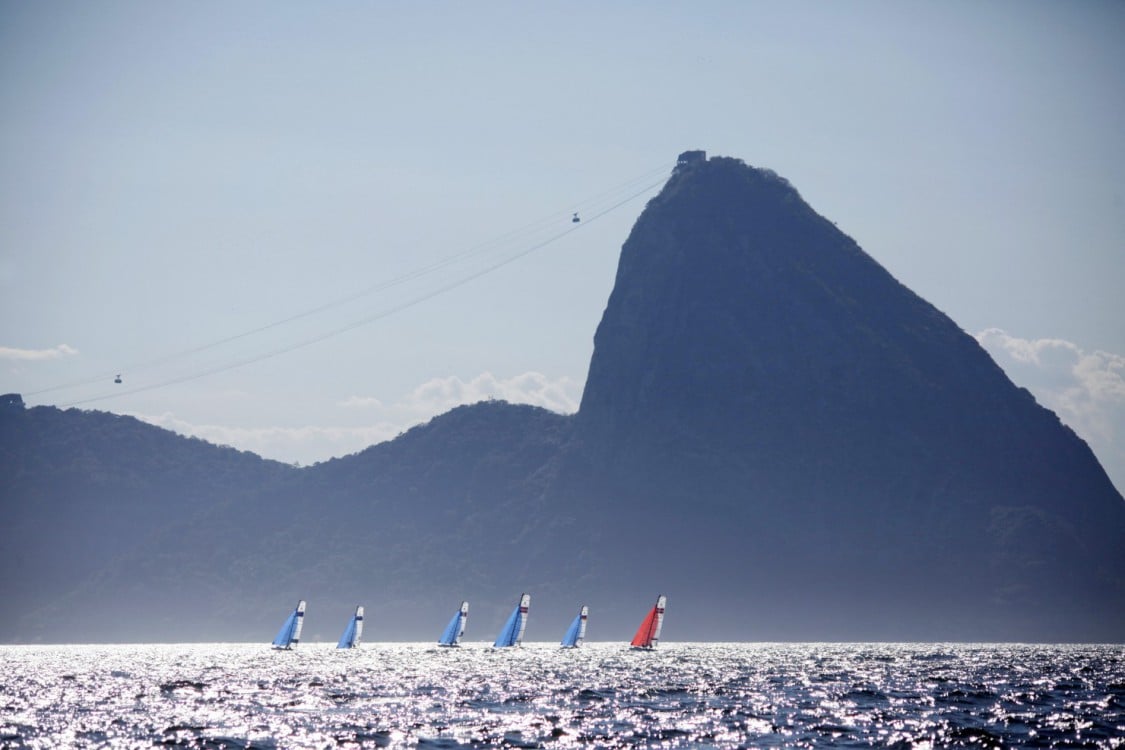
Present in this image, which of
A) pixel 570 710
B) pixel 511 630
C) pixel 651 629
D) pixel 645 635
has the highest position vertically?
pixel 651 629

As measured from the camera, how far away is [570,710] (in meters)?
64.9

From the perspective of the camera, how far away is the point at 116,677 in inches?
4269

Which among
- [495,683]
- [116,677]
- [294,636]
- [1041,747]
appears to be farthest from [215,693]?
[294,636]

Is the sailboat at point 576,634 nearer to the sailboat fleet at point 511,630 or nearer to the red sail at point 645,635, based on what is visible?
the sailboat fleet at point 511,630

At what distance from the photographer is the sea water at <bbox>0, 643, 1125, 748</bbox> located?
51.9m

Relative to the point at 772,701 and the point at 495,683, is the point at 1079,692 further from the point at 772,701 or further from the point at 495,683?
the point at 495,683

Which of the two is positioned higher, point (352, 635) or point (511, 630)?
point (511, 630)

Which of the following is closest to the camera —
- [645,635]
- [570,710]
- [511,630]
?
[570,710]

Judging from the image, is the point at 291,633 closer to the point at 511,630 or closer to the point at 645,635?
the point at 511,630

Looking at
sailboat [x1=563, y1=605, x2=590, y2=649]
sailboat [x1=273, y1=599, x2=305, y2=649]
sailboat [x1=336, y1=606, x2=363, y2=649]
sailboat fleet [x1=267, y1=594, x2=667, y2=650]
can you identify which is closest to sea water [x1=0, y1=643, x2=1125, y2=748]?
sailboat fleet [x1=267, y1=594, x2=667, y2=650]

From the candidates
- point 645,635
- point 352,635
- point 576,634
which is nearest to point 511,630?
point 576,634

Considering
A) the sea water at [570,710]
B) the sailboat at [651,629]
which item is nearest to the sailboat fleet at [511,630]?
the sailboat at [651,629]

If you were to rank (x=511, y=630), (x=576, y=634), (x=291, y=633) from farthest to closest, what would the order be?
(x=576, y=634), (x=511, y=630), (x=291, y=633)

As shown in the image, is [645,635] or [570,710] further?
[645,635]
